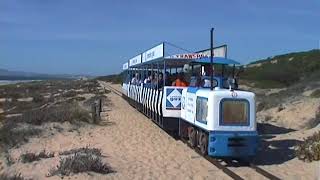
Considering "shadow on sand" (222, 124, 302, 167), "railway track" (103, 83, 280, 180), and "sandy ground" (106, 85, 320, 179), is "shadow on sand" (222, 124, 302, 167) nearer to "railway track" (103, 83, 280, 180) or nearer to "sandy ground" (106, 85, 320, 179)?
"sandy ground" (106, 85, 320, 179)

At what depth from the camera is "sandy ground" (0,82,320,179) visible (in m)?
12.2

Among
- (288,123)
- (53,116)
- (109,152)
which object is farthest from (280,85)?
(109,152)

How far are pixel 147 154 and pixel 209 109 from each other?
8.10 feet

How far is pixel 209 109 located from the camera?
13711 mm

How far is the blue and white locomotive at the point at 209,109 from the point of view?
1362 centimetres

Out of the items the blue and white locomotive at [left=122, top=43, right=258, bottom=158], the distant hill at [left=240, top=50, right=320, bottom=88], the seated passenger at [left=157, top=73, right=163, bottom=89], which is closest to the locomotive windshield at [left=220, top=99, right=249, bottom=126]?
the blue and white locomotive at [left=122, top=43, right=258, bottom=158]

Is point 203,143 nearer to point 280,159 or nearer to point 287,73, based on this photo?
point 280,159

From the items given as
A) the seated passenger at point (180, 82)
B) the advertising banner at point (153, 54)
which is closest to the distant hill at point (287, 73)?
the advertising banner at point (153, 54)

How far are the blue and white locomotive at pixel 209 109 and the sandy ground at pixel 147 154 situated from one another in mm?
497

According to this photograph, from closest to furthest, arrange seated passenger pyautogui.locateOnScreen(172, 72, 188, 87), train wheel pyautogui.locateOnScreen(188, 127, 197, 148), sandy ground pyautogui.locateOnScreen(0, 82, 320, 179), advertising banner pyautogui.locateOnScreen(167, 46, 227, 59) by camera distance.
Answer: sandy ground pyautogui.locateOnScreen(0, 82, 320, 179)
train wheel pyautogui.locateOnScreen(188, 127, 197, 148)
advertising banner pyautogui.locateOnScreen(167, 46, 227, 59)
seated passenger pyautogui.locateOnScreen(172, 72, 188, 87)

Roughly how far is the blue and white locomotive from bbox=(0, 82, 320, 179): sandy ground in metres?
0.50

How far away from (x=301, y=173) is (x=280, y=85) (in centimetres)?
5468

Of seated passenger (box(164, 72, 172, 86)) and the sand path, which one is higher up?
seated passenger (box(164, 72, 172, 86))

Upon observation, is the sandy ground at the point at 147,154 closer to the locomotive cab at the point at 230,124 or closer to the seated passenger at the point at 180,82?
the locomotive cab at the point at 230,124
